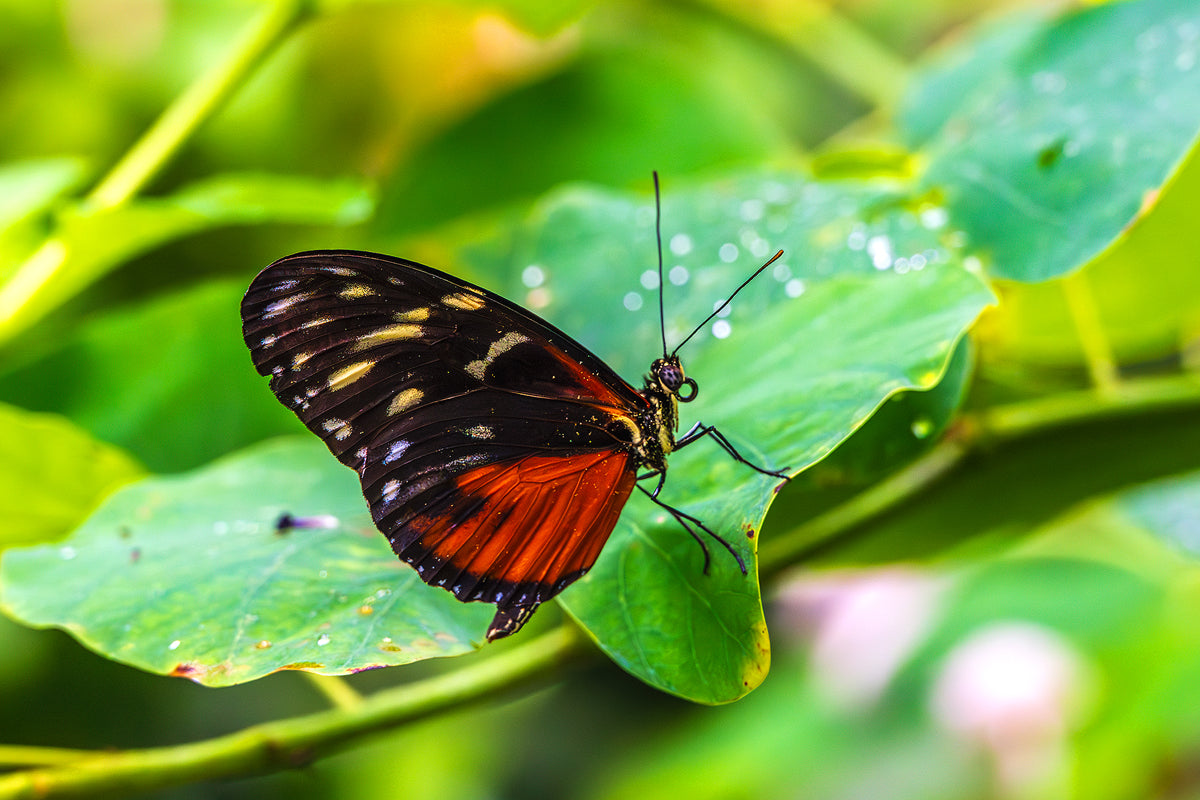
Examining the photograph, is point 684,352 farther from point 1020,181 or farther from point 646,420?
point 1020,181

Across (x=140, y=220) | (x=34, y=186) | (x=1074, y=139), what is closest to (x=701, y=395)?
(x=1074, y=139)

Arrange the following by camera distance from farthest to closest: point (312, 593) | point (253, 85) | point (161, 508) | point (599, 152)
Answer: point (253, 85) → point (599, 152) → point (161, 508) → point (312, 593)

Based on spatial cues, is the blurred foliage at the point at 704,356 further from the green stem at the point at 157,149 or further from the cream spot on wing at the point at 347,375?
the cream spot on wing at the point at 347,375

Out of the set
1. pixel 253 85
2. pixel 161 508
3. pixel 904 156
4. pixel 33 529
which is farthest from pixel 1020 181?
pixel 253 85

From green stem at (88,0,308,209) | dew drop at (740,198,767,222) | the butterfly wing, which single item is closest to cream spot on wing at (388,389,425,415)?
the butterfly wing

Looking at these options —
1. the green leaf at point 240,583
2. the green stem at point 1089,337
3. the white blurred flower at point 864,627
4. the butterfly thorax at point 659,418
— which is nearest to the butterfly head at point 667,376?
the butterfly thorax at point 659,418

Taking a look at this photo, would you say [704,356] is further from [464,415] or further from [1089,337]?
[1089,337]

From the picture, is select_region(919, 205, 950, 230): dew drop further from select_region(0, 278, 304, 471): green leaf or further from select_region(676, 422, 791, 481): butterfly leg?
select_region(0, 278, 304, 471): green leaf
